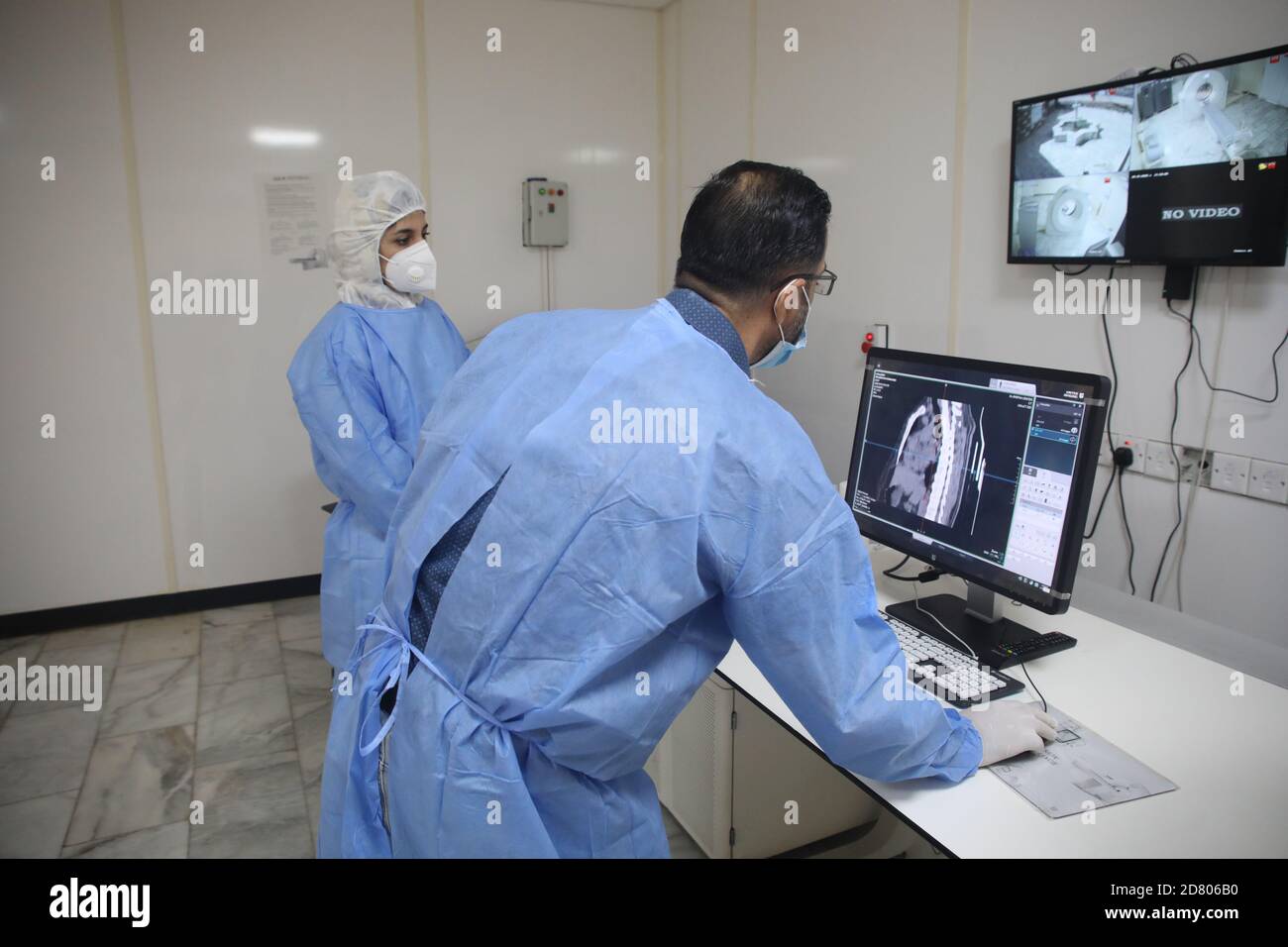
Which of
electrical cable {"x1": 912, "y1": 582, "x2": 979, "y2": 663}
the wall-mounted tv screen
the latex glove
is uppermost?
the wall-mounted tv screen

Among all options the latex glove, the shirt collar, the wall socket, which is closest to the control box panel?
the wall socket

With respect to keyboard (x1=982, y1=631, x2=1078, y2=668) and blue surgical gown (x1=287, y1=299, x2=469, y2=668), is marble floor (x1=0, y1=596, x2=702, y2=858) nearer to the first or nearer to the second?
blue surgical gown (x1=287, y1=299, x2=469, y2=668)

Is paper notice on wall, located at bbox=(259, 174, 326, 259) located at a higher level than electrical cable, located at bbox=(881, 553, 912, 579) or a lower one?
higher

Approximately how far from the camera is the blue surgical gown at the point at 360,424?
2.32 metres

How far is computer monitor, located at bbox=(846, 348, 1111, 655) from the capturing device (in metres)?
1.46

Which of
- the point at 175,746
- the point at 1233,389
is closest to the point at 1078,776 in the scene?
the point at 1233,389

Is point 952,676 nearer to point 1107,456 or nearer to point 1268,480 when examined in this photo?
point 1268,480

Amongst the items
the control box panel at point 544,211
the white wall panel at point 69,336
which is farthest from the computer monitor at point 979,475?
the white wall panel at point 69,336

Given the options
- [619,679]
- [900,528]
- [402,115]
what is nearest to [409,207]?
[402,115]

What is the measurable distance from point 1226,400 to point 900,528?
960 millimetres

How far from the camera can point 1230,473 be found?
2115mm

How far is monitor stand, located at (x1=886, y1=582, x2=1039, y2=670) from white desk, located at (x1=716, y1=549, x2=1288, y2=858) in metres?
0.06

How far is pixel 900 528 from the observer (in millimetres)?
1791

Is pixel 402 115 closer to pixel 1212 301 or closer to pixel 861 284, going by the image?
pixel 861 284
